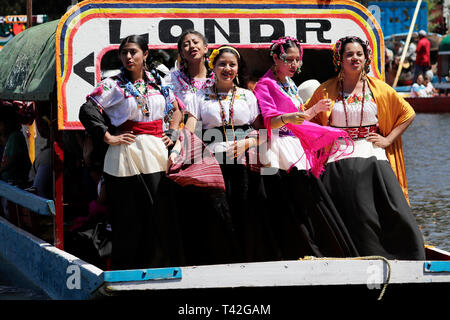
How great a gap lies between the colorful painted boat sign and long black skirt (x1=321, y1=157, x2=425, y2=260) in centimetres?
96

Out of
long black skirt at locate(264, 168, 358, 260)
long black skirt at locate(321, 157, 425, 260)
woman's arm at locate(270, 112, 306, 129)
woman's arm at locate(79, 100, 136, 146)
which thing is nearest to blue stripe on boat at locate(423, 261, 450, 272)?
long black skirt at locate(321, 157, 425, 260)

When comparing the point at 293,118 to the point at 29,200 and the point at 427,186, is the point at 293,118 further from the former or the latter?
the point at 427,186

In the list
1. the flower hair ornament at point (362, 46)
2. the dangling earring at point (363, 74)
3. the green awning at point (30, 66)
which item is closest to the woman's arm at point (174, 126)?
the green awning at point (30, 66)

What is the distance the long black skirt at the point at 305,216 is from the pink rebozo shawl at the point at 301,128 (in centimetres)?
14

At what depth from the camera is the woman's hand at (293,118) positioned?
5.77 m

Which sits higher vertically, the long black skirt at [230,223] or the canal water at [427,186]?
the long black skirt at [230,223]

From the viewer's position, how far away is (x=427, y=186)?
14.3m

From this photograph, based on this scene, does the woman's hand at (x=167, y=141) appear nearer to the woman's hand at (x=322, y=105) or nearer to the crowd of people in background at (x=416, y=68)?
the woman's hand at (x=322, y=105)

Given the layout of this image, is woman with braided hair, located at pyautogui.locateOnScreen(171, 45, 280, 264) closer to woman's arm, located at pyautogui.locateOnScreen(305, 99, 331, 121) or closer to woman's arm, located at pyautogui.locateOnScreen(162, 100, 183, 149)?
woman's arm, located at pyautogui.locateOnScreen(162, 100, 183, 149)

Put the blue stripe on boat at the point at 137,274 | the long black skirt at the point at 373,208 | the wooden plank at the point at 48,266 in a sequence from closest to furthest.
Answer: the blue stripe on boat at the point at 137,274 < the wooden plank at the point at 48,266 < the long black skirt at the point at 373,208

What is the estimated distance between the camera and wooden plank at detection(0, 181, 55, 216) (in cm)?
634

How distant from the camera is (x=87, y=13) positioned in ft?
20.8

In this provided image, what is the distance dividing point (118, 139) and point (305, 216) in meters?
1.37
